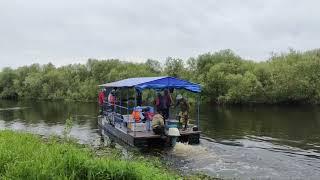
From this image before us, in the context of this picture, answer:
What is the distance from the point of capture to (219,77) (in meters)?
74.9

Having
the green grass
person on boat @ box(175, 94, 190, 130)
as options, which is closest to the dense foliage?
person on boat @ box(175, 94, 190, 130)

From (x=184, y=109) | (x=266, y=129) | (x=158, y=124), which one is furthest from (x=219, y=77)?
(x=158, y=124)

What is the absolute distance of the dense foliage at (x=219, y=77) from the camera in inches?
2719

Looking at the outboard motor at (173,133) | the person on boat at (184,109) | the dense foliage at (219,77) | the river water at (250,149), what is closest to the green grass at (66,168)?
the river water at (250,149)

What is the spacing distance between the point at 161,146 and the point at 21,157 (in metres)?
10.8

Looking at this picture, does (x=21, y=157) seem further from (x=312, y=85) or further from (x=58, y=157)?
(x=312, y=85)

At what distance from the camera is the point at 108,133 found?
3048 cm

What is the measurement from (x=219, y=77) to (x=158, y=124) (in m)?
52.5

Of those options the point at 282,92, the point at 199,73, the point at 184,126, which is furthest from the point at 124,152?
the point at 199,73

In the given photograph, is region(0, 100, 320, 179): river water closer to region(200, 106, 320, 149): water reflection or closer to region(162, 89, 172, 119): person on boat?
region(200, 106, 320, 149): water reflection

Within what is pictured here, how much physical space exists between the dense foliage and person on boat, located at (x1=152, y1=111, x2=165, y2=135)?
46.8 meters

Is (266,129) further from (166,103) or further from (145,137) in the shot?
(145,137)

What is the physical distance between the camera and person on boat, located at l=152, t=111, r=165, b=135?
76.9 ft

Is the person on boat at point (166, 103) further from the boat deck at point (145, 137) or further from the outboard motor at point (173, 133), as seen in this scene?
the outboard motor at point (173, 133)
